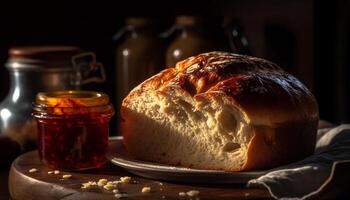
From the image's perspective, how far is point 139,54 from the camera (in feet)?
8.75

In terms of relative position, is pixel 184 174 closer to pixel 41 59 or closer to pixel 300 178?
pixel 300 178

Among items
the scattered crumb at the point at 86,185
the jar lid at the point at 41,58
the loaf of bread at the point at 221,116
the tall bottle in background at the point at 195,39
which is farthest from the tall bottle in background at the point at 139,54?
the scattered crumb at the point at 86,185

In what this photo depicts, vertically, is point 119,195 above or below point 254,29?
below

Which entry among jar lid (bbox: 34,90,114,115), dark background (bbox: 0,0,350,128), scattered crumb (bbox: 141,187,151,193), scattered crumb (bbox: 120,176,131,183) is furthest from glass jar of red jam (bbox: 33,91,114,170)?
dark background (bbox: 0,0,350,128)

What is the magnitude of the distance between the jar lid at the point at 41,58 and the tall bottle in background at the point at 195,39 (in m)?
0.46

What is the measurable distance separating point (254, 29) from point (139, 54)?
45 cm

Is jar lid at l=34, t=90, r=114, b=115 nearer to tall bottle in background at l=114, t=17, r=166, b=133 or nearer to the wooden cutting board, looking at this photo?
the wooden cutting board

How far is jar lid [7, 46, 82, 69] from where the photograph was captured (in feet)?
6.99

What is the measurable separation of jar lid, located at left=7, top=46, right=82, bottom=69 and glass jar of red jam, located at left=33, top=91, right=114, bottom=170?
41 cm

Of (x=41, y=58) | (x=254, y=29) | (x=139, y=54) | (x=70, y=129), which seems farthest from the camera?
(x=254, y=29)

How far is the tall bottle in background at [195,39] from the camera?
8.27 ft

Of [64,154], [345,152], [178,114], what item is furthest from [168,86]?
[345,152]

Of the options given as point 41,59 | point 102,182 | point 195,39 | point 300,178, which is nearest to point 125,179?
point 102,182

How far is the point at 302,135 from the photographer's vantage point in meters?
1.70
